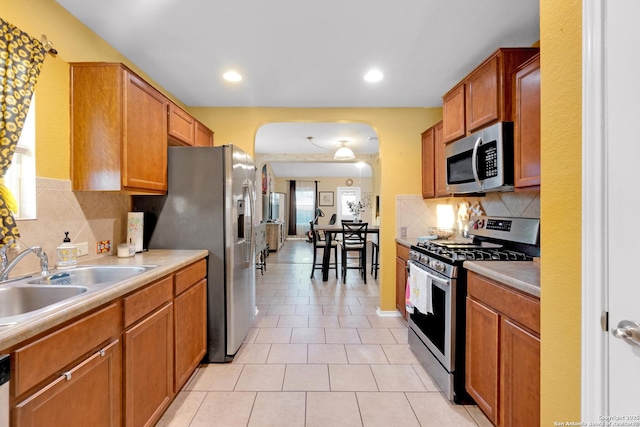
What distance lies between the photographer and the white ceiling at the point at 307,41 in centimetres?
177

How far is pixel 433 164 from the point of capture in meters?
3.06

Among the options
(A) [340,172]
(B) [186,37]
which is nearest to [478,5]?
(B) [186,37]

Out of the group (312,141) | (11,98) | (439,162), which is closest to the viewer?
(11,98)

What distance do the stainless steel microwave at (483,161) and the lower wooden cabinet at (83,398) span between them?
2307mm

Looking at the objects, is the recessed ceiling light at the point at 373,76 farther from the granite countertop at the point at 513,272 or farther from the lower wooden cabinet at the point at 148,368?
the lower wooden cabinet at the point at 148,368

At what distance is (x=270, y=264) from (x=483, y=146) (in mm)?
5069

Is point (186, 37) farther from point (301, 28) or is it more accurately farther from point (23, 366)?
point (23, 366)

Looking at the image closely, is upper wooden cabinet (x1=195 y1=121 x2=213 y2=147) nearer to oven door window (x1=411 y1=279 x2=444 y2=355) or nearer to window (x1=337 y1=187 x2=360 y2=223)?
oven door window (x1=411 y1=279 x2=444 y2=355)

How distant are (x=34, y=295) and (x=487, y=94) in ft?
9.30
